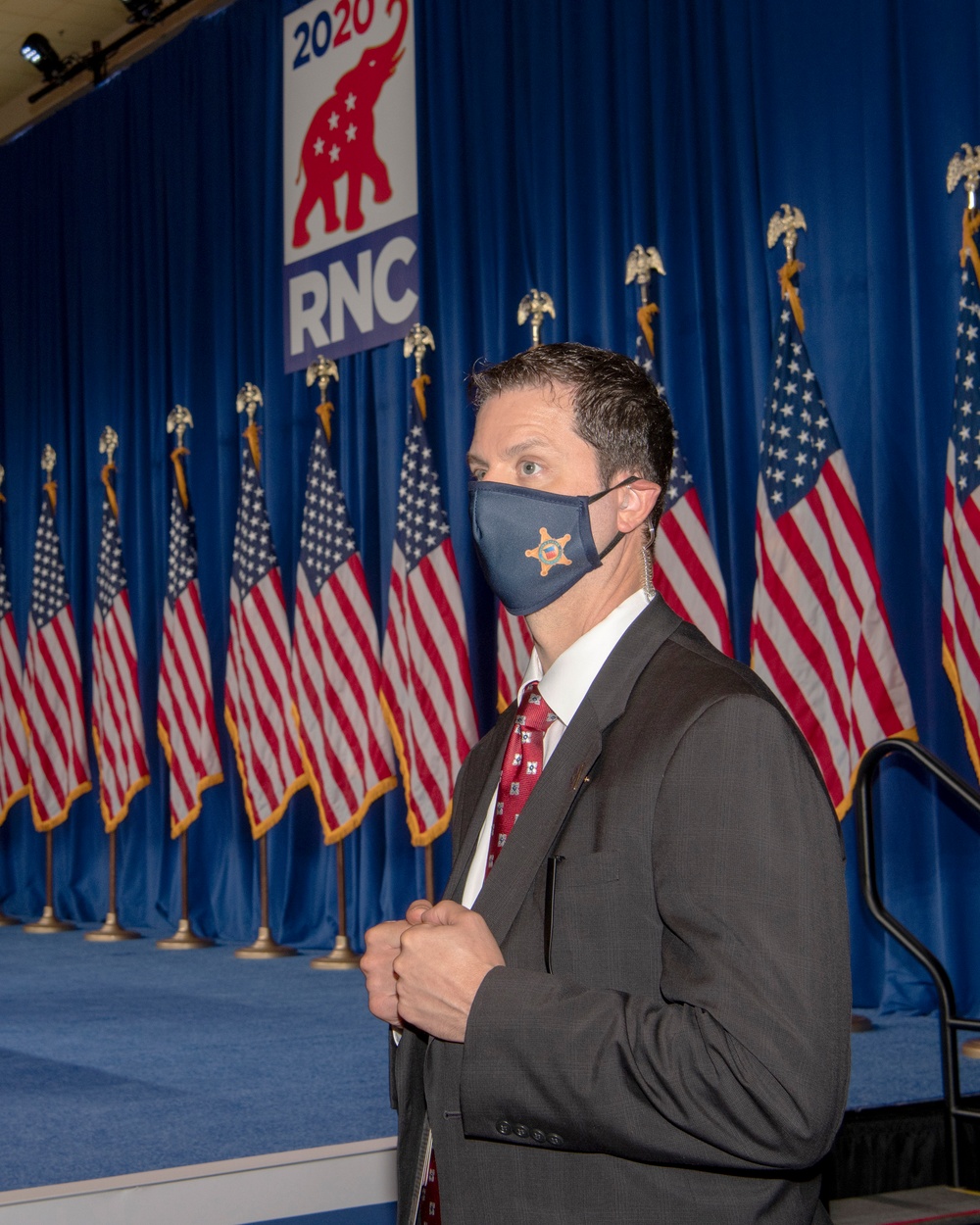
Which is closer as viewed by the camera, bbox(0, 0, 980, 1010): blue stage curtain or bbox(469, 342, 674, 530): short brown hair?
bbox(469, 342, 674, 530): short brown hair

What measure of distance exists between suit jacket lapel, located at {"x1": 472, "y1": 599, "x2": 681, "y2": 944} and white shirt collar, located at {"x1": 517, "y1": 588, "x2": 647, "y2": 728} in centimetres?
4

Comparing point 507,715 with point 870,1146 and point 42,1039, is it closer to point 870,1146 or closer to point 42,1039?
point 870,1146

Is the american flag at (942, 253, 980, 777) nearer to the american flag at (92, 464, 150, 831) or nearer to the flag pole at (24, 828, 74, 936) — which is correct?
the american flag at (92, 464, 150, 831)

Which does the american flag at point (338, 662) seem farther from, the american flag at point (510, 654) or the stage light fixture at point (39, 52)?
the stage light fixture at point (39, 52)

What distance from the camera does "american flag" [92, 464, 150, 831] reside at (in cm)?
889

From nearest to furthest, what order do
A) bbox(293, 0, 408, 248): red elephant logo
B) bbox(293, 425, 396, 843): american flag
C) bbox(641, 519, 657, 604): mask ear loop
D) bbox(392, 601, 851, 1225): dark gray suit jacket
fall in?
bbox(392, 601, 851, 1225): dark gray suit jacket, bbox(641, 519, 657, 604): mask ear loop, bbox(293, 425, 396, 843): american flag, bbox(293, 0, 408, 248): red elephant logo

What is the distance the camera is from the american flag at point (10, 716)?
10.2 meters

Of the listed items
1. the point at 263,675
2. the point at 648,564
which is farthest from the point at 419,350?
the point at 648,564

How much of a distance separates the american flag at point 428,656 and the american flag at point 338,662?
1.07 feet

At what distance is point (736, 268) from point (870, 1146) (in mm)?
3995

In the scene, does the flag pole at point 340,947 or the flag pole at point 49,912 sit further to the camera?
the flag pole at point 49,912

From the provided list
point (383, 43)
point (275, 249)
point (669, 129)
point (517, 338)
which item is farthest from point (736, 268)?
point (275, 249)

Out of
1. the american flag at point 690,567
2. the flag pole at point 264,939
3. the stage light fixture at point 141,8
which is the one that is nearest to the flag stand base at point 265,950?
the flag pole at point 264,939

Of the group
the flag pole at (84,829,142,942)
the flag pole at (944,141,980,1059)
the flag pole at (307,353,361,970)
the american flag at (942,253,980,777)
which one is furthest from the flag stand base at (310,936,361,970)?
the flag pole at (944,141,980,1059)
